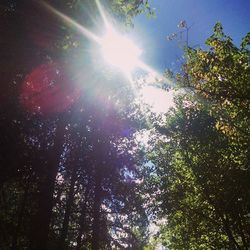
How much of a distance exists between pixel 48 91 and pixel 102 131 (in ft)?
29.4

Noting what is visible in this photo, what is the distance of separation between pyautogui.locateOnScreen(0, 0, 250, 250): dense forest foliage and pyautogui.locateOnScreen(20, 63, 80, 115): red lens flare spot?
57mm

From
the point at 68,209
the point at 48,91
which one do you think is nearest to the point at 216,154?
the point at 48,91

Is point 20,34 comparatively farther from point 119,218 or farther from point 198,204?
point 119,218

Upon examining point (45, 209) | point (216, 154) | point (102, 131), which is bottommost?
point (45, 209)

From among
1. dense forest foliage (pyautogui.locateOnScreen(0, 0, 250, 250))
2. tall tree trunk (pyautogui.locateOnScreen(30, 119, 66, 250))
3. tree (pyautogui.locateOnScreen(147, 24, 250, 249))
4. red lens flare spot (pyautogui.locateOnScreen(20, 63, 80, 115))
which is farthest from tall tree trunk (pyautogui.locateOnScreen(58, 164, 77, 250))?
tall tree trunk (pyautogui.locateOnScreen(30, 119, 66, 250))

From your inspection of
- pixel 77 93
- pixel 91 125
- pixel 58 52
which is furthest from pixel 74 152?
pixel 58 52

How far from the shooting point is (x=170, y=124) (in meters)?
34.4

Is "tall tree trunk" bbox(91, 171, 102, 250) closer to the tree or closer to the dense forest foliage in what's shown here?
the dense forest foliage

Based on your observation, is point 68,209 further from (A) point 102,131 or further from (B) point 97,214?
(A) point 102,131

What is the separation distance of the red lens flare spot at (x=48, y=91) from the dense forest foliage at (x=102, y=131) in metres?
0.06

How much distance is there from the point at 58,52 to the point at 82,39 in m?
0.90

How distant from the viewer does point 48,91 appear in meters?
14.8

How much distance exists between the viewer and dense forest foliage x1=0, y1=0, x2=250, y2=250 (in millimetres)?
10289

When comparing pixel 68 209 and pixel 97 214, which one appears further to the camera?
pixel 68 209
